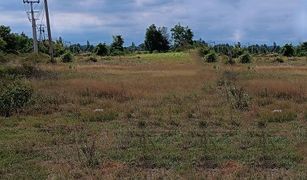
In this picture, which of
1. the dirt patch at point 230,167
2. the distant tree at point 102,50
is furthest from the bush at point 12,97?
the distant tree at point 102,50

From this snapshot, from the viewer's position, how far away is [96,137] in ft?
31.7

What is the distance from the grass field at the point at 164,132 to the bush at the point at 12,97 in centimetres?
31

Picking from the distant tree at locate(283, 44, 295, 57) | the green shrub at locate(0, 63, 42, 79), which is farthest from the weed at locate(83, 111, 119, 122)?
the distant tree at locate(283, 44, 295, 57)

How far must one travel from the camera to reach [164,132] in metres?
10.1

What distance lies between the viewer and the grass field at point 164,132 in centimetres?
707

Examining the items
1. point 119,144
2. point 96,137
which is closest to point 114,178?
point 119,144

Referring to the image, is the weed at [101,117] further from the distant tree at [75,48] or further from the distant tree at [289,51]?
the distant tree at [75,48]

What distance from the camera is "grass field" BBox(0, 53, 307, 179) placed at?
7.07 metres

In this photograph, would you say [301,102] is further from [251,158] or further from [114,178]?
[114,178]

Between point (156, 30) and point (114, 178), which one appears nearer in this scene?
point (114, 178)

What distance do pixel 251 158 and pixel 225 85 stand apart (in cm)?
997

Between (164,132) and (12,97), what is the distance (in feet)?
17.6

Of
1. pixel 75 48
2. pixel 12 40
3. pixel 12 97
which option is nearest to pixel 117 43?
pixel 75 48

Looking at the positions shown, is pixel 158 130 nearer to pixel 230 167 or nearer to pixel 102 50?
pixel 230 167
